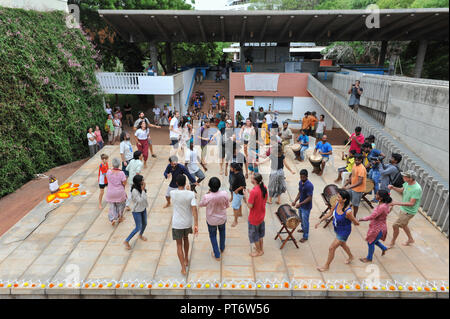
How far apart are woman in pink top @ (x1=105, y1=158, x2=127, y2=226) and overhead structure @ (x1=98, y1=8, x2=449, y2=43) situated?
12.6 metres

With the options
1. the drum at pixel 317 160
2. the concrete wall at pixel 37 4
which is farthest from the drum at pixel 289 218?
the concrete wall at pixel 37 4

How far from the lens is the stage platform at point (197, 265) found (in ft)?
15.9

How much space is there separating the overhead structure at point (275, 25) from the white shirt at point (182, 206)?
14.1 meters

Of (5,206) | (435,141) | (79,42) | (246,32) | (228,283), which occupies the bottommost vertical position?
(5,206)

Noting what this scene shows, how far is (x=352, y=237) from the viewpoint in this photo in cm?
618

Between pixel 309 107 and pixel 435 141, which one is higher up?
pixel 435 141

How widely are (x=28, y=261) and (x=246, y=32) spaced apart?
19003 millimetres

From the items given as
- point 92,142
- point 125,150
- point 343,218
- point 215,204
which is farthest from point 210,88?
point 343,218

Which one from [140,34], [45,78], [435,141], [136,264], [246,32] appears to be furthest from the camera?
[246,32]

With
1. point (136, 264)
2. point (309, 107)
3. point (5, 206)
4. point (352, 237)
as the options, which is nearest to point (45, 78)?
point (5, 206)

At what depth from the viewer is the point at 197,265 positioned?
5.36 meters

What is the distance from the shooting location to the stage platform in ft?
15.9
